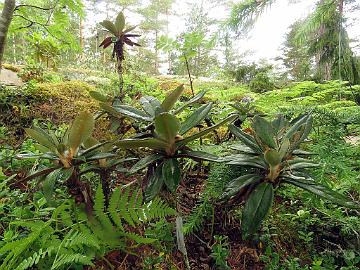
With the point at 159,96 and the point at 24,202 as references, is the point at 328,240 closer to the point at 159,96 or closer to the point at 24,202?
the point at 24,202

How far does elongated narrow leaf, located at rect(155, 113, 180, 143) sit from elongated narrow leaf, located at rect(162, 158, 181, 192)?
92 mm

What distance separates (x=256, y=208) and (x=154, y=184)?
371 millimetres

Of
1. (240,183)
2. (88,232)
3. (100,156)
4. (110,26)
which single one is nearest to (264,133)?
(240,183)

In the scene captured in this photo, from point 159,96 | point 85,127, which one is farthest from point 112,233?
point 159,96

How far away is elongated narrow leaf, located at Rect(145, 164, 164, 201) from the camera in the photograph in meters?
0.95

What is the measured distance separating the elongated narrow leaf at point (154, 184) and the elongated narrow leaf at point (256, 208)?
1.05 ft

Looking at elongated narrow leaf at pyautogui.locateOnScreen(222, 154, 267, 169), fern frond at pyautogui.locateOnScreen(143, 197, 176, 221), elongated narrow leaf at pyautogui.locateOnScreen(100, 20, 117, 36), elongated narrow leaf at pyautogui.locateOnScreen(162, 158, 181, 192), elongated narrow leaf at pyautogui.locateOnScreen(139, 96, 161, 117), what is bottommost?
fern frond at pyautogui.locateOnScreen(143, 197, 176, 221)

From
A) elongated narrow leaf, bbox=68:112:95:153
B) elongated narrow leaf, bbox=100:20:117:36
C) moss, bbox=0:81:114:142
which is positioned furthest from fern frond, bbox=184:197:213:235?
elongated narrow leaf, bbox=100:20:117:36

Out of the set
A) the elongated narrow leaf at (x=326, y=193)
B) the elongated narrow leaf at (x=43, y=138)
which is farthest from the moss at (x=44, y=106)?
the elongated narrow leaf at (x=326, y=193)

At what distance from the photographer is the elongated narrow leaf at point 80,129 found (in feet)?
3.34

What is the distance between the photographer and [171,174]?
3.09 ft

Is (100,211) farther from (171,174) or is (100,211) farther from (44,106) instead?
(44,106)

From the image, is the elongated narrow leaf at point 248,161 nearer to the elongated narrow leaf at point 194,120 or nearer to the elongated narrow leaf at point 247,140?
the elongated narrow leaf at point 247,140

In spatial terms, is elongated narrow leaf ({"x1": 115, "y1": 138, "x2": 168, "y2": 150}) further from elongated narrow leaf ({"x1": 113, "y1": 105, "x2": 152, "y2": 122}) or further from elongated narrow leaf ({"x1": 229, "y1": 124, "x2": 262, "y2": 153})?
elongated narrow leaf ({"x1": 229, "y1": 124, "x2": 262, "y2": 153})
